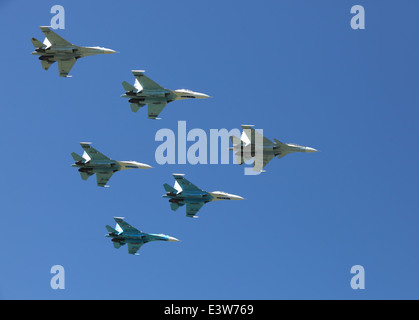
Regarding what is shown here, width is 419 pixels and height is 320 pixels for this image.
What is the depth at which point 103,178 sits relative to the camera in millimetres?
108125

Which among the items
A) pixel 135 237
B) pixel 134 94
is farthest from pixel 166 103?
pixel 135 237

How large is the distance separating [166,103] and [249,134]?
435 inches

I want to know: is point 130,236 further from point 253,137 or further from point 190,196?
point 253,137

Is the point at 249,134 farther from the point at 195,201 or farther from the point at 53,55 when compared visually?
the point at 53,55

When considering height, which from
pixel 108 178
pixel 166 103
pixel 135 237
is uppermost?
pixel 166 103

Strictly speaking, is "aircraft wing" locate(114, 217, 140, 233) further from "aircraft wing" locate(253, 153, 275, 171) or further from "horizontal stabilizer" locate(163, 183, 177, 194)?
"aircraft wing" locate(253, 153, 275, 171)

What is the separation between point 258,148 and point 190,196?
10229 millimetres

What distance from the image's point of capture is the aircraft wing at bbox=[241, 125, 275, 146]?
341 feet

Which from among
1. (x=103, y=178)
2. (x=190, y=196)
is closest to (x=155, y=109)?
(x=103, y=178)

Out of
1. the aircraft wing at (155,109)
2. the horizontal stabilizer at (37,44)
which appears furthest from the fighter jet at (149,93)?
the horizontal stabilizer at (37,44)

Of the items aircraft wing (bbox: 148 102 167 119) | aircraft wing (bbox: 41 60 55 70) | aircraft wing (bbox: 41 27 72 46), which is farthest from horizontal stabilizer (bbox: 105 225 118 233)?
aircraft wing (bbox: 41 27 72 46)

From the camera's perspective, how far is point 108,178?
108m

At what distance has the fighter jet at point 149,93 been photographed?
105750 mm

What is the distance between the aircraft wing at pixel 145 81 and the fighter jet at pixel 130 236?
17.6m
